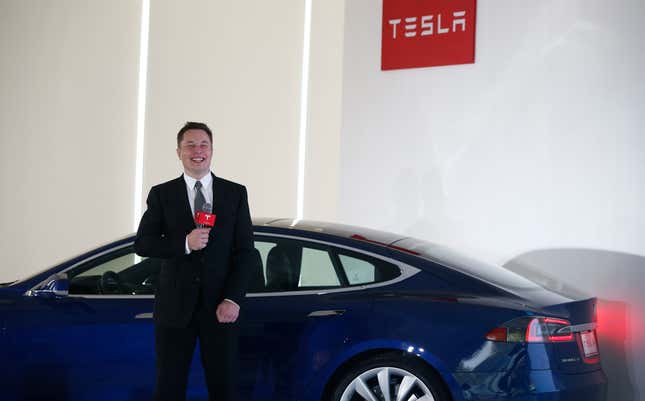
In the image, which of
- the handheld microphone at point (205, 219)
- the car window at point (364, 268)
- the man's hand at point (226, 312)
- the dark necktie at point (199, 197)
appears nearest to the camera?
the handheld microphone at point (205, 219)

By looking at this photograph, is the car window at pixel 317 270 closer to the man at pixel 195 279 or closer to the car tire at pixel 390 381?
the car tire at pixel 390 381

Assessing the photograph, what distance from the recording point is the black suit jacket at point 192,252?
3.09 metres

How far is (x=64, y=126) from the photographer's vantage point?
26.9 feet

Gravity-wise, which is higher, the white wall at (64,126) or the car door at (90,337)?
the white wall at (64,126)

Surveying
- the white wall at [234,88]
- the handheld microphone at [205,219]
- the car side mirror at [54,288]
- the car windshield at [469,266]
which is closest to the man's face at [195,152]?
the handheld microphone at [205,219]

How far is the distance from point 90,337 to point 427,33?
3.54m

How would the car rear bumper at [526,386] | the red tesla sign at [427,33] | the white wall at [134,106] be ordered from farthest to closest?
the white wall at [134,106] → the red tesla sign at [427,33] → the car rear bumper at [526,386]

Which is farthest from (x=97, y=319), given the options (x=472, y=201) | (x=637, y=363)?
(x=637, y=363)

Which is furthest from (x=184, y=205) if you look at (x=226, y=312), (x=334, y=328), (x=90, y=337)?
(x=90, y=337)

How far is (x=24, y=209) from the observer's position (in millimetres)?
8484

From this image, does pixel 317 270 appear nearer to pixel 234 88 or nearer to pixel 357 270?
pixel 357 270

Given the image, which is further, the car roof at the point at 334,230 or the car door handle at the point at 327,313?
the car roof at the point at 334,230

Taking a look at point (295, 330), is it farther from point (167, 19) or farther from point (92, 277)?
point (167, 19)

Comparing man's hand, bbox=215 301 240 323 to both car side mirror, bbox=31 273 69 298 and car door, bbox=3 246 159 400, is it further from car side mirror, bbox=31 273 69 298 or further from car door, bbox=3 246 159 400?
car side mirror, bbox=31 273 69 298
